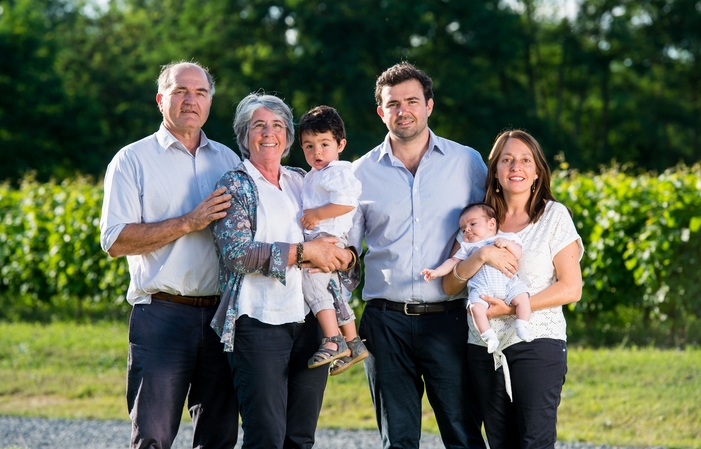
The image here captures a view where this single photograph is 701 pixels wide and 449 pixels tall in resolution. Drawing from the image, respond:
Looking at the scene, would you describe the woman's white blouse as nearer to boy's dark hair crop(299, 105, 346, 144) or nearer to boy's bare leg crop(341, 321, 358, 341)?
boy's bare leg crop(341, 321, 358, 341)

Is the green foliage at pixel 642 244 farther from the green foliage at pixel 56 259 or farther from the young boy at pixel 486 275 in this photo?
the green foliage at pixel 56 259

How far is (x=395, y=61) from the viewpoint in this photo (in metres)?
28.6

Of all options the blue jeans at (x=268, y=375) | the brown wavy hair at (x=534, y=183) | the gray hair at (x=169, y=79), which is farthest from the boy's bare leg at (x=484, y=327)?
the gray hair at (x=169, y=79)

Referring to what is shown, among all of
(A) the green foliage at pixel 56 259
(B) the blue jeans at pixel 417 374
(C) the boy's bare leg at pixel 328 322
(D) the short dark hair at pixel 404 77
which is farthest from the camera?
(A) the green foliage at pixel 56 259

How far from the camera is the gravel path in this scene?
6504mm

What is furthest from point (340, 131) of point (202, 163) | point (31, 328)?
point (31, 328)

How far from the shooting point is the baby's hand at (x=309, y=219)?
4.17 meters

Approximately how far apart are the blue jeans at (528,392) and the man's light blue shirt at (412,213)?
557 millimetres

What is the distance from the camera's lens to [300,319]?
13.5 feet

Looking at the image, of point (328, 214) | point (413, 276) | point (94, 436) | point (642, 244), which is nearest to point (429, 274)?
point (413, 276)

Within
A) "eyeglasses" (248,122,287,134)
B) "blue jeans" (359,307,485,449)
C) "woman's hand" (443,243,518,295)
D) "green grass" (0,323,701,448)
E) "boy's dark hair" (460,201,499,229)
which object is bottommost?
"green grass" (0,323,701,448)

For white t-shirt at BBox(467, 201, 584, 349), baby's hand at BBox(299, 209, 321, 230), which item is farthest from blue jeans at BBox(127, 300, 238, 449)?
white t-shirt at BBox(467, 201, 584, 349)

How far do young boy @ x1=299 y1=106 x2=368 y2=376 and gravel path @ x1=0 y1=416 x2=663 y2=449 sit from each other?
7.97 ft

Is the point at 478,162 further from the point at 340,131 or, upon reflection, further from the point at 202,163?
the point at 202,163
